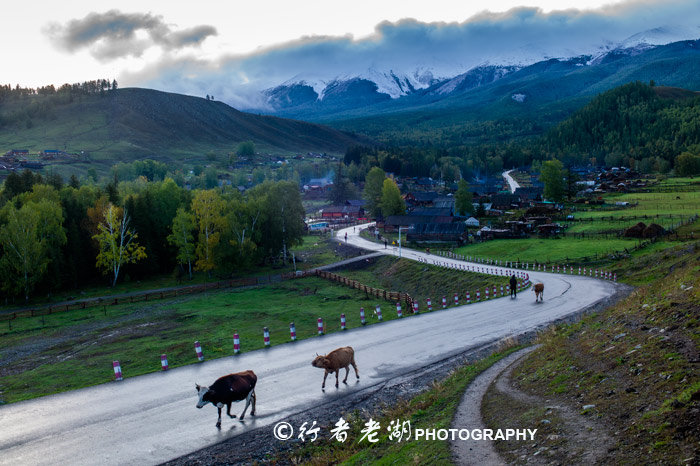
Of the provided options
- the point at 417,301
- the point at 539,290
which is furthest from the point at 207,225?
the point at 539,290

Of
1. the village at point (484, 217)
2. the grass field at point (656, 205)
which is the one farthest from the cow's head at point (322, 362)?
the grass field at point (656, 205)

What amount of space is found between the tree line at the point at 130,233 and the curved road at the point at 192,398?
45424 millimetres

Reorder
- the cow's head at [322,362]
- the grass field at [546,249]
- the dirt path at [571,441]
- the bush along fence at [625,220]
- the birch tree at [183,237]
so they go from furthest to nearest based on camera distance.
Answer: the bush along fence at [625,220] < the birch tree at [183,237] < the grass field at [546,249] < the cow's head at [322,362] < the dirt path at [571,441]

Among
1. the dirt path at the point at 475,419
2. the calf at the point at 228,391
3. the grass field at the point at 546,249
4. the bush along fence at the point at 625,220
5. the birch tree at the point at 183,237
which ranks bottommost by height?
the grass field at the point at 546,249

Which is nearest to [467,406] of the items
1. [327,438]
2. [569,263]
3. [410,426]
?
[410,426]

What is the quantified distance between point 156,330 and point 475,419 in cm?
3298

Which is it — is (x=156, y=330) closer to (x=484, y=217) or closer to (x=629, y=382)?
(x=629, y=382)

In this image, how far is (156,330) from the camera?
40750 millimetres

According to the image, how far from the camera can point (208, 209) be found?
71.6 metres

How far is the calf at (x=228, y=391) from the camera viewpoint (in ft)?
51.8

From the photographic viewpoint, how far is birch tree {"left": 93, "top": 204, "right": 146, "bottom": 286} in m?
67.3

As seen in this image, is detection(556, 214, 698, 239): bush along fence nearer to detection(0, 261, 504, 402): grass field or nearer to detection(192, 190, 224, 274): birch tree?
detection(0, 261, 504, 402): grass field

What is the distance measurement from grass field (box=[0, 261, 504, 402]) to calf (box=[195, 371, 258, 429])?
8532 millimetres

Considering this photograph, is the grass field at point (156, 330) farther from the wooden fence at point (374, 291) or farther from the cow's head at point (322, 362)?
the cow's head at point (322, 362)
